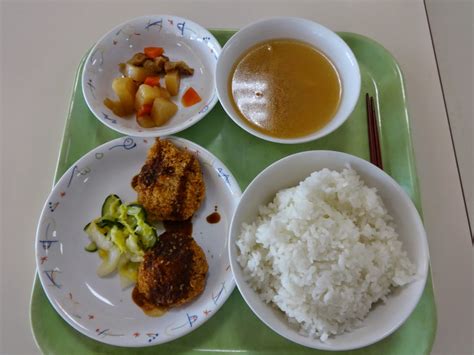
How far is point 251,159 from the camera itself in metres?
1.88

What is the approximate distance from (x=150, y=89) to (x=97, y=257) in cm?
84

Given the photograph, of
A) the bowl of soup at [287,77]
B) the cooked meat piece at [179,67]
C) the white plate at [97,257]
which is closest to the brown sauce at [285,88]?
the bowl of soup at [287,77]

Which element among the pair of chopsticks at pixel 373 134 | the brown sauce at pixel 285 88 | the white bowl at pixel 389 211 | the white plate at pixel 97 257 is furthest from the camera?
the brown sauce at pixel 285 88

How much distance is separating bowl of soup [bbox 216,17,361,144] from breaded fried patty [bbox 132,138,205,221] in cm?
33

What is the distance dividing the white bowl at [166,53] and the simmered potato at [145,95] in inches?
3.4

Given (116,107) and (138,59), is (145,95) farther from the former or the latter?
(138,59)

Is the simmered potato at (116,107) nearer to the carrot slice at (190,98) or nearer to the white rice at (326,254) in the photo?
the carrot slice at (190,98)

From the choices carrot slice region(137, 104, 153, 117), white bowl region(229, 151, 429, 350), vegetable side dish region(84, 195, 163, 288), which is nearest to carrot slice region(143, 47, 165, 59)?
carrot slice region(137, 104, 153, 117)

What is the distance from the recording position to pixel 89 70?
2.02 meters

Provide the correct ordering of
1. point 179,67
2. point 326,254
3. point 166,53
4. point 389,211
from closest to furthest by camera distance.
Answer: point 326,254 < point 389,211 < point 179,67 < point 166,53

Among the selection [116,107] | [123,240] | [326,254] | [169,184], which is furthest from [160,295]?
[116,107]

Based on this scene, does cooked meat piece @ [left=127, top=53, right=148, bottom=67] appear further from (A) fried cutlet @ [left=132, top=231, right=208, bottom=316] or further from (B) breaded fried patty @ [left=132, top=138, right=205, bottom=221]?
(A) fried cutlet @ [left=132, top=231, right=208, bottom=316]

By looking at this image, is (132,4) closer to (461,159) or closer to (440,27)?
(440,27)

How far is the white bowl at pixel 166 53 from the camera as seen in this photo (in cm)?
193
